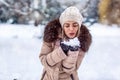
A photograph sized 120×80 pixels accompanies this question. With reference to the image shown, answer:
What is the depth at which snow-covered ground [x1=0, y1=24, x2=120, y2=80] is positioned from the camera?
1.30m

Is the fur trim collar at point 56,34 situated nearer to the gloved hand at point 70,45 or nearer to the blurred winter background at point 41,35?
the gloved hand at point 70,45

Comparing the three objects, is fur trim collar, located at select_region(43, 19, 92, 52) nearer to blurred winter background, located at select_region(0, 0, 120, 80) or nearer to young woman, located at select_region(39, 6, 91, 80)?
young woman, located at select_region(39, 6, 91, 80)

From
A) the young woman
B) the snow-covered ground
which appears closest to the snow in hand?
the young woman

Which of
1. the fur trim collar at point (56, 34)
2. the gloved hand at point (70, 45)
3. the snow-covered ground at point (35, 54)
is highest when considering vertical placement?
the fur trim collar at point (56, 34)

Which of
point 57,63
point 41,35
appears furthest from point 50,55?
point 41,35

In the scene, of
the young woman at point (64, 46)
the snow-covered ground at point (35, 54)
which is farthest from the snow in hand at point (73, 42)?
the snow-covered ground at point (35, 54)

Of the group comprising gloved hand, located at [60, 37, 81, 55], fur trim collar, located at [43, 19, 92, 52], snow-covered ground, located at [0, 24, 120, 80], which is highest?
fur trim collar, located at [43, 19, 92, 52]

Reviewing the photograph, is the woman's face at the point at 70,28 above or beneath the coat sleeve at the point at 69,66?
above

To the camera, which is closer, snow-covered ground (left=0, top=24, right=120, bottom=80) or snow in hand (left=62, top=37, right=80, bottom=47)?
snow in hand (left=62, top=37, right=80, bottom=47)

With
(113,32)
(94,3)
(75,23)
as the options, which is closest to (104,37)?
(113,32)

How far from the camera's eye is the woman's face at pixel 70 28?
0.98 m

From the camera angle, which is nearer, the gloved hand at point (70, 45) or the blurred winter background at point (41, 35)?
the gloved hand at point (70, 45)

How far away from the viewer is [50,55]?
3.15 feet

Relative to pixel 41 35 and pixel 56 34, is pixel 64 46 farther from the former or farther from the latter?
pixel 41 35
